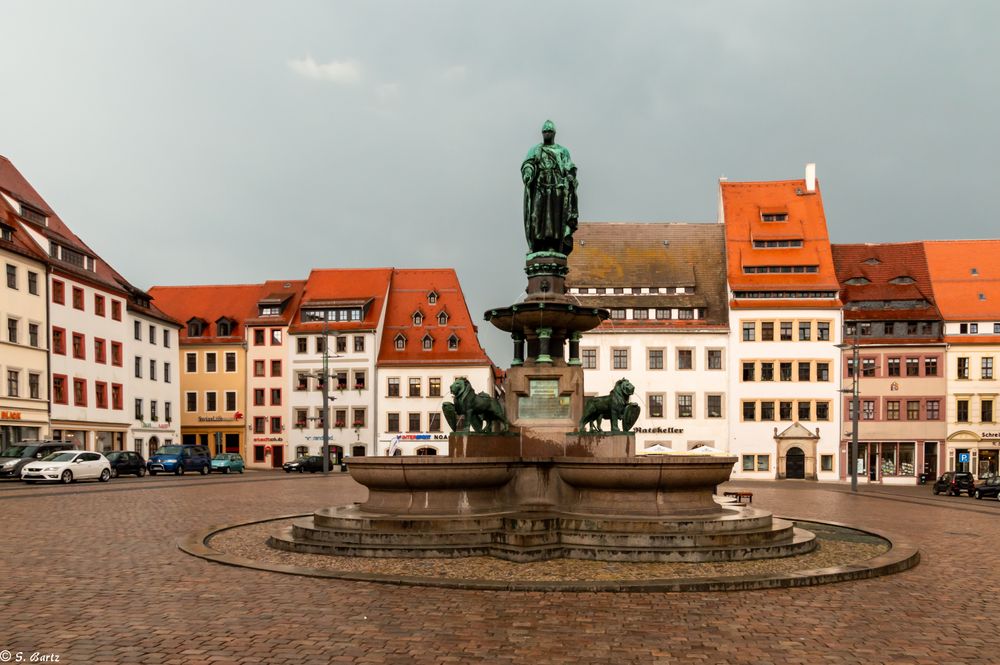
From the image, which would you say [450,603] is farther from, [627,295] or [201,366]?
[201,366]

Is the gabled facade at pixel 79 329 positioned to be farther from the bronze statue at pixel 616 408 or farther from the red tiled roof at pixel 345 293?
the bronze statue at pixel 616 408

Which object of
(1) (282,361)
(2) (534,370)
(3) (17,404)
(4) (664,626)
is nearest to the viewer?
(4) (664,626)

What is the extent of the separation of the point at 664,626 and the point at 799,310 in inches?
1983

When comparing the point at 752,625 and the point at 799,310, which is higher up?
the point at 799,310

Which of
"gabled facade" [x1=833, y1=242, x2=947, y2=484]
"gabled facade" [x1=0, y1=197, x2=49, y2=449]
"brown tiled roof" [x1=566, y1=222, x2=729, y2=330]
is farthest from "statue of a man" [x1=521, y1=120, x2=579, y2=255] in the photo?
"gabled facade" [x1=833, y1=242, x2=947, y2=484]

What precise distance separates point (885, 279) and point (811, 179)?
345 inches

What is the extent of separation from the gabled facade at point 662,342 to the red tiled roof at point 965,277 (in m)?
13.7

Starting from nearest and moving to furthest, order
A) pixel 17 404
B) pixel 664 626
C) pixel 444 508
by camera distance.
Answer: pixel 664 626, pixel 444 508, pixel 17 404

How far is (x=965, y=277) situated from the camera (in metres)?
57.0

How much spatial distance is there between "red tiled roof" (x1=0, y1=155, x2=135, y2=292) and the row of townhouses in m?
0.18

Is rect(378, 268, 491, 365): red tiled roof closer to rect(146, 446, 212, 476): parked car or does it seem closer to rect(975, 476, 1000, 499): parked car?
rect(146, 446, 212, 476): parked car

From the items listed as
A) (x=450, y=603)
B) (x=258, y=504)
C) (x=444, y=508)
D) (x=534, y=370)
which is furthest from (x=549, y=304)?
(x=258, y=504)

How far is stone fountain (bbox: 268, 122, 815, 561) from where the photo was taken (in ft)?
39.7

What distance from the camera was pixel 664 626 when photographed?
809 cm
